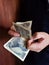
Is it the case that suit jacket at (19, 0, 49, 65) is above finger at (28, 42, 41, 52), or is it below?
above

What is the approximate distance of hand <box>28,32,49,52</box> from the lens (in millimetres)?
1092

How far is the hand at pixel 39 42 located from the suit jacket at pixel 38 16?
0.03 metres

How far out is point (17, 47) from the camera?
119 cm

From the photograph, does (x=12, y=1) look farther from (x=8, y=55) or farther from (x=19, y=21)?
(x=8, y=55)

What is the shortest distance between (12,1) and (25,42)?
281 mm

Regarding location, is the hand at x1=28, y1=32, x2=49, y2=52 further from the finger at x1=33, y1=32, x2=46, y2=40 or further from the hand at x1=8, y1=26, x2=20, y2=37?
the hand at x1=8, y1=26, x2=20, y2=37

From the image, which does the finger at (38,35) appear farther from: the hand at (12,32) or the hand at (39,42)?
Answer: the hand at (12,32)

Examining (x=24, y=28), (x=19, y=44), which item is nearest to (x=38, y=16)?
(x=24, y=28)

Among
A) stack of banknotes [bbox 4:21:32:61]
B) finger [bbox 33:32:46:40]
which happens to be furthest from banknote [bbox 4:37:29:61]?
finger [bbox 33:32:46:40]

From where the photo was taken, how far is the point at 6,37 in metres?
1.25

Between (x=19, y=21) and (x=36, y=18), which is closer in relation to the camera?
(x=36, y=18)

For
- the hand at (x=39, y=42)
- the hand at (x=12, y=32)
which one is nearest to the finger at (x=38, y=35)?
the hand at (x=39, y=42)

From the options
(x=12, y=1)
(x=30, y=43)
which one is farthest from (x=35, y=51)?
(x=12, y=1)

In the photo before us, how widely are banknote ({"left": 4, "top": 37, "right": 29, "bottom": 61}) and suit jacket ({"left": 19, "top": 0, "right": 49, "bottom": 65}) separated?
0.21 feet
